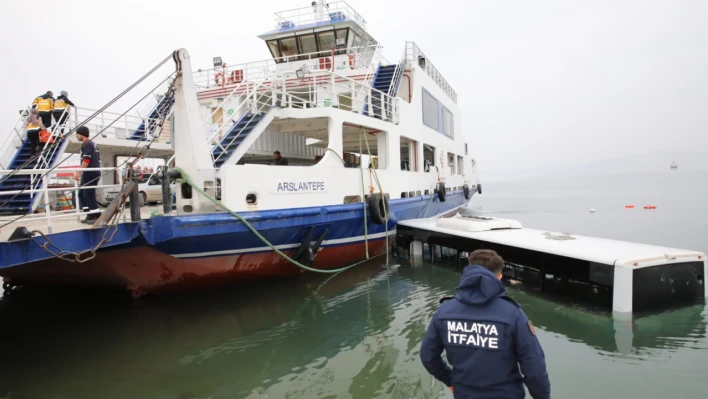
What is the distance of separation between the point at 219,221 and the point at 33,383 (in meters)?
2.96

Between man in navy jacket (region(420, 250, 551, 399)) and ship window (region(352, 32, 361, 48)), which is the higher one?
ship window (region(352, 32, 361, 48))

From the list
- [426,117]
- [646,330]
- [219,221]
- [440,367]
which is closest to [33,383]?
[219,221]

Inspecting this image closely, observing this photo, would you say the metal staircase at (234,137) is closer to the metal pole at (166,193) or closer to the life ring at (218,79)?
the metal pole at (166,193)

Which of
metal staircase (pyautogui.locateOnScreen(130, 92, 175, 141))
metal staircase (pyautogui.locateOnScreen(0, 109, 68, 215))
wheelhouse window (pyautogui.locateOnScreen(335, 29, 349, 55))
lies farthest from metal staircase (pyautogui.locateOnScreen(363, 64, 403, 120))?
A: metal staircase (pyautogui.locateOnScreen(0, 109, 68, 215))

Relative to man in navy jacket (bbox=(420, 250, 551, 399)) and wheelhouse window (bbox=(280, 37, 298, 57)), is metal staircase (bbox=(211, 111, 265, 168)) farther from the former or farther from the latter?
wheelhouse window (bbox=(280, 37, 298, 57))

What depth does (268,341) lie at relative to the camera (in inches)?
233

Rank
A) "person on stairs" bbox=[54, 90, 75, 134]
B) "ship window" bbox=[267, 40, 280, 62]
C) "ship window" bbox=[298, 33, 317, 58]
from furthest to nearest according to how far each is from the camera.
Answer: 1. "ship window" bbox=[267, 40, 280, 62]
2. "ship window" bbox=[298, 33, 317, 58]
3. "person on stairs" bbox=[54, 90, 75, 134]

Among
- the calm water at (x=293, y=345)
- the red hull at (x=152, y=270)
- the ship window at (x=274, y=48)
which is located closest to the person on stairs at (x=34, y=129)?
the red hull at (x=152, y=270)

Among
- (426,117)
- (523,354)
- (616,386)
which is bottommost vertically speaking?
(616,386)

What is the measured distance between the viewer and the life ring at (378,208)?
928cm

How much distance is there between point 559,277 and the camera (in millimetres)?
7422

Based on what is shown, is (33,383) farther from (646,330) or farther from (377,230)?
(646,330)

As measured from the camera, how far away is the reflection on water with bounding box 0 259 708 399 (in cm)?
474

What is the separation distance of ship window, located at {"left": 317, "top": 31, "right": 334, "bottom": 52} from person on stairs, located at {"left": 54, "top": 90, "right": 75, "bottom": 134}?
736 cm
